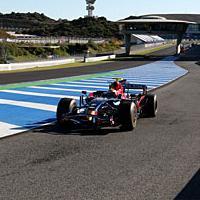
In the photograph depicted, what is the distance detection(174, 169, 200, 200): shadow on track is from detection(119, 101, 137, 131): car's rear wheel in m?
3.59

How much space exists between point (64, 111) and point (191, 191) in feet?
16.7

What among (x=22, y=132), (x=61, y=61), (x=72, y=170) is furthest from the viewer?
(x=61, y=61)

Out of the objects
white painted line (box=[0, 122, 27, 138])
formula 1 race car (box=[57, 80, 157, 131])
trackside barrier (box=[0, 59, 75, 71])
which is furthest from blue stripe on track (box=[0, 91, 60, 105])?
trackside barrier (box=[0, 59, 75, 71])

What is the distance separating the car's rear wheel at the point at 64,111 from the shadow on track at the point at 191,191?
4252 millimetres

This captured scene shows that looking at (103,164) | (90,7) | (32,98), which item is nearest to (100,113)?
(103,164)

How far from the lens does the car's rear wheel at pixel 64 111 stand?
9875 millimetres

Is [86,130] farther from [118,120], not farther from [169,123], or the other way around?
[169,123]

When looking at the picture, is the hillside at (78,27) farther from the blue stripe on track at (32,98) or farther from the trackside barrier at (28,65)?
the blue stripe on track at (32,98)

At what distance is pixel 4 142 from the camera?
8.38 meters

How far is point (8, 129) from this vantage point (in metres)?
9.59

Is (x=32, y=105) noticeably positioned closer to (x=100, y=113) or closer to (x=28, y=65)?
(x=100, y=113)

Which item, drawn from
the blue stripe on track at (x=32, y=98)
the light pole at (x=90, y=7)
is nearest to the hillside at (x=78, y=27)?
the light pole at (x=90, y=7)

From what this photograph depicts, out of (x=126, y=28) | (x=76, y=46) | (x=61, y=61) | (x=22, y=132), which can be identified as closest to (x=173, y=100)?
(x=22, y=132)

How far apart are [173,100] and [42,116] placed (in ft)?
20.1
